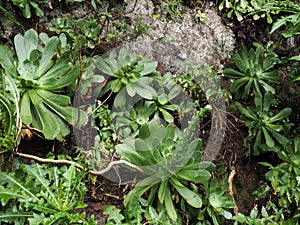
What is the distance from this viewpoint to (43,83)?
2365 millimetres

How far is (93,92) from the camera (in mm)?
2668

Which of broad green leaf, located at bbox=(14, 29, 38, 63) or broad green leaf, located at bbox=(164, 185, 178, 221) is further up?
broad green leaf, located at bbox=(14, 29, 38, 63)

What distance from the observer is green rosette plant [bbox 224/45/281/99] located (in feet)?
9.77

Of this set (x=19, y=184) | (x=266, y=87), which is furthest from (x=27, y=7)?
(x=266, y=87)

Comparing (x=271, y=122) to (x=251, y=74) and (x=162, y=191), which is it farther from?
(x=162, y=191)

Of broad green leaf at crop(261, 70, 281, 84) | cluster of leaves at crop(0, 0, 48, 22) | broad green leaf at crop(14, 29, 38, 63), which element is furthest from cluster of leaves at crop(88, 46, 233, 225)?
broad green leaf at crop(261, 70, 281, 84)

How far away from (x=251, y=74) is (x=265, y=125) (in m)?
0.43

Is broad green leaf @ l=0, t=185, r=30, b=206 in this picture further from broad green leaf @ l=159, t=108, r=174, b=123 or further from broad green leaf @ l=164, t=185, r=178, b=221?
broad green leaf @ l=159, t=108, r=174, b=123

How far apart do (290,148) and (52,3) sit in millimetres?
2112

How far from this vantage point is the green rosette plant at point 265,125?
2801mm

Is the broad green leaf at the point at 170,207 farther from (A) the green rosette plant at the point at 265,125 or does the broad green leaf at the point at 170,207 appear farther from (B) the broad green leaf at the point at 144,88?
(A) the green rosette plant at the point at 265,125

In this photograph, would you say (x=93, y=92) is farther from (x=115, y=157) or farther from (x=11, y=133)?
(x=11, y=133)

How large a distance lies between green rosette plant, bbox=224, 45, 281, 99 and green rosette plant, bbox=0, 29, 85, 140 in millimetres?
1298

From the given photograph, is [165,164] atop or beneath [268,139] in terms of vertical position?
atop
